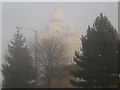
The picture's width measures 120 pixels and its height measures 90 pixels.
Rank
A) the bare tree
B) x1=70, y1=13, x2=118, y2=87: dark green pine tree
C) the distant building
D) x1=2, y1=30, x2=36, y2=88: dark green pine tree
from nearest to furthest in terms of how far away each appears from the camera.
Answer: x1=70, y1=13, x2=118, y2=87: dark green pine tree, x1=2, y1=30, x2=36, y2=88: dark green pine tree, the bare tree, the distant building

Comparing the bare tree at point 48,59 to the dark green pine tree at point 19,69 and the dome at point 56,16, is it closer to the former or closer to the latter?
A: the dark green pine tree at point 19,69

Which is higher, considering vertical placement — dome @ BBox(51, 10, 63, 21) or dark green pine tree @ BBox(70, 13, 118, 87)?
dome @ BBox(51, 10, 63, 21)

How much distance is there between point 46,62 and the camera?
48.5 metres

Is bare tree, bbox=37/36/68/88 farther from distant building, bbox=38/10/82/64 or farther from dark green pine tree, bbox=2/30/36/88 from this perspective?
distant building, bbox=38/10/82/64

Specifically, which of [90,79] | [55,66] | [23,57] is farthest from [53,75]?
[90,79]

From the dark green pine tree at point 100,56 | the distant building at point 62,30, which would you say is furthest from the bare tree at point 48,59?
the distant building at point 62,30

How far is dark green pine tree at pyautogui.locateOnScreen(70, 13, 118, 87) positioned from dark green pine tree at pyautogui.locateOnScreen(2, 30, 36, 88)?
10.6 m

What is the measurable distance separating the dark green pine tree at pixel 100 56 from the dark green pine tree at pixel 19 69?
1060 centimetres

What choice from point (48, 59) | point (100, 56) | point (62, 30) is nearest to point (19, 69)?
point (48, 59)

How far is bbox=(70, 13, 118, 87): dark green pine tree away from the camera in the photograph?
112 feet

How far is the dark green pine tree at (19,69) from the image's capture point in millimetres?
45281

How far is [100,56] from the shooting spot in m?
34.5

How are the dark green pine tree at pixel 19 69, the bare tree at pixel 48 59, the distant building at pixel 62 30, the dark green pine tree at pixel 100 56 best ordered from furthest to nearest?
1. the distant building at pixel 62 30
2. the bare tree at pixel 48 59
3. the dark green pine tree at pixel 19 69
4. the dark green pine tree at pixel 100 56

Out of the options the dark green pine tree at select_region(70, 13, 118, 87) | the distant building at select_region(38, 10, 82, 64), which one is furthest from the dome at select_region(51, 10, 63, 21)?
the dark green pine tree at select_region(70, 13, 118, 87)
